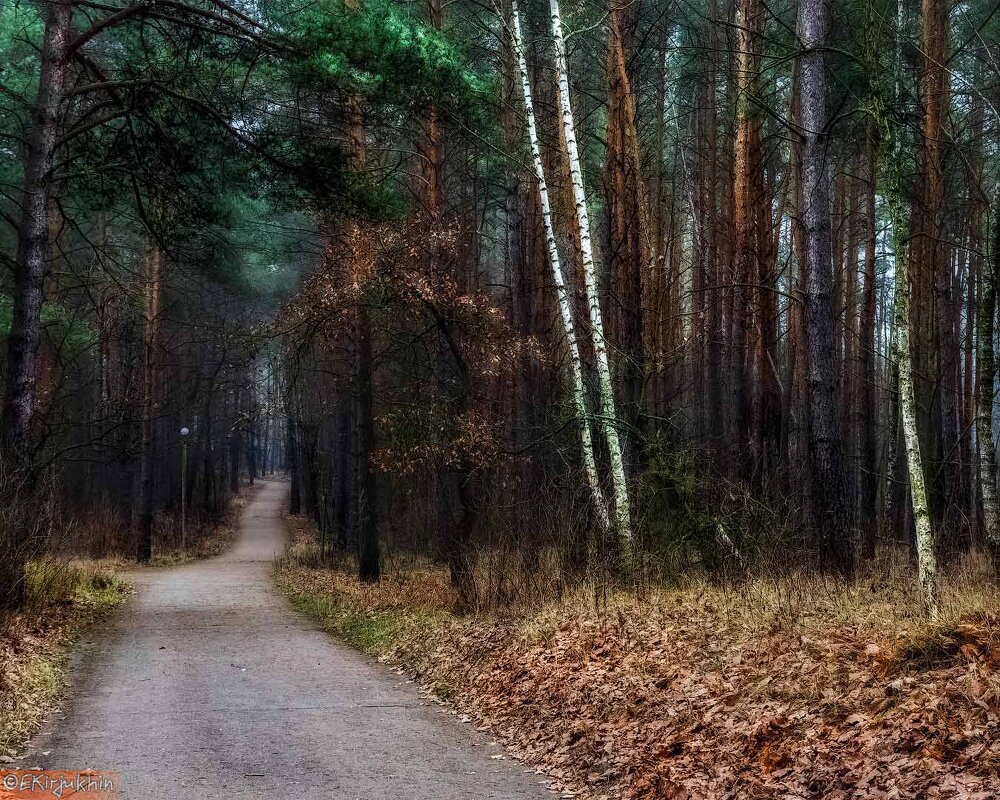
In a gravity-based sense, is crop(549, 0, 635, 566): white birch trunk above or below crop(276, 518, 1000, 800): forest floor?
above

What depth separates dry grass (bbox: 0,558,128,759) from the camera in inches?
305

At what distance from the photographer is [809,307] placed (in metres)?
12.1

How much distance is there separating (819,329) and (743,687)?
614cm

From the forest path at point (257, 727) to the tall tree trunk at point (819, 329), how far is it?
5.38m

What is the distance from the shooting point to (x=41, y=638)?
1168cm

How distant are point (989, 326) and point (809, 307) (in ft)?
8.97

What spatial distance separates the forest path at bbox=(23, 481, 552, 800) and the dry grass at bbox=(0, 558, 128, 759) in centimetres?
22

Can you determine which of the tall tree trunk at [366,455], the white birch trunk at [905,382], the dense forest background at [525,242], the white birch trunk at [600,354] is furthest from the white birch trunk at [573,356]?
the tall tree trunk at [366,455]

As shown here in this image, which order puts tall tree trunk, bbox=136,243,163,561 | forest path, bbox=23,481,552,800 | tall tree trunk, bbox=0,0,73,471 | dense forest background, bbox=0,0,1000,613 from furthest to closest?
tall tree trunk, bbox=136,243,163,561 → tall tree trunk, bbox=0,0,73,471 → dense forest background, bbox=0,0,1000,613 → forest path, bbox=23,481,552,800

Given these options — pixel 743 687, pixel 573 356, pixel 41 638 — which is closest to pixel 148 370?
pixel 41 638

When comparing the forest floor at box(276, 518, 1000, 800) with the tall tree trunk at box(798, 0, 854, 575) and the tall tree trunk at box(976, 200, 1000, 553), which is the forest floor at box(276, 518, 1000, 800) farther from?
the tall tree trunk at box(798, 0, 854, 575)

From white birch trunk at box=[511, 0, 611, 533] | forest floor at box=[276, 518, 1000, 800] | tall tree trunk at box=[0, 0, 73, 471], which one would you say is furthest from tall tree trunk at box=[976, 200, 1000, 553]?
tall tree trunk at box=[0, 0, 73, 471]

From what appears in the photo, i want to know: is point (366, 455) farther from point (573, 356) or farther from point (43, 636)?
point (43, 636)

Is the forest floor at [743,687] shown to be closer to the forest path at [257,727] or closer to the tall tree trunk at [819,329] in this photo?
the forest path at [257,727]
